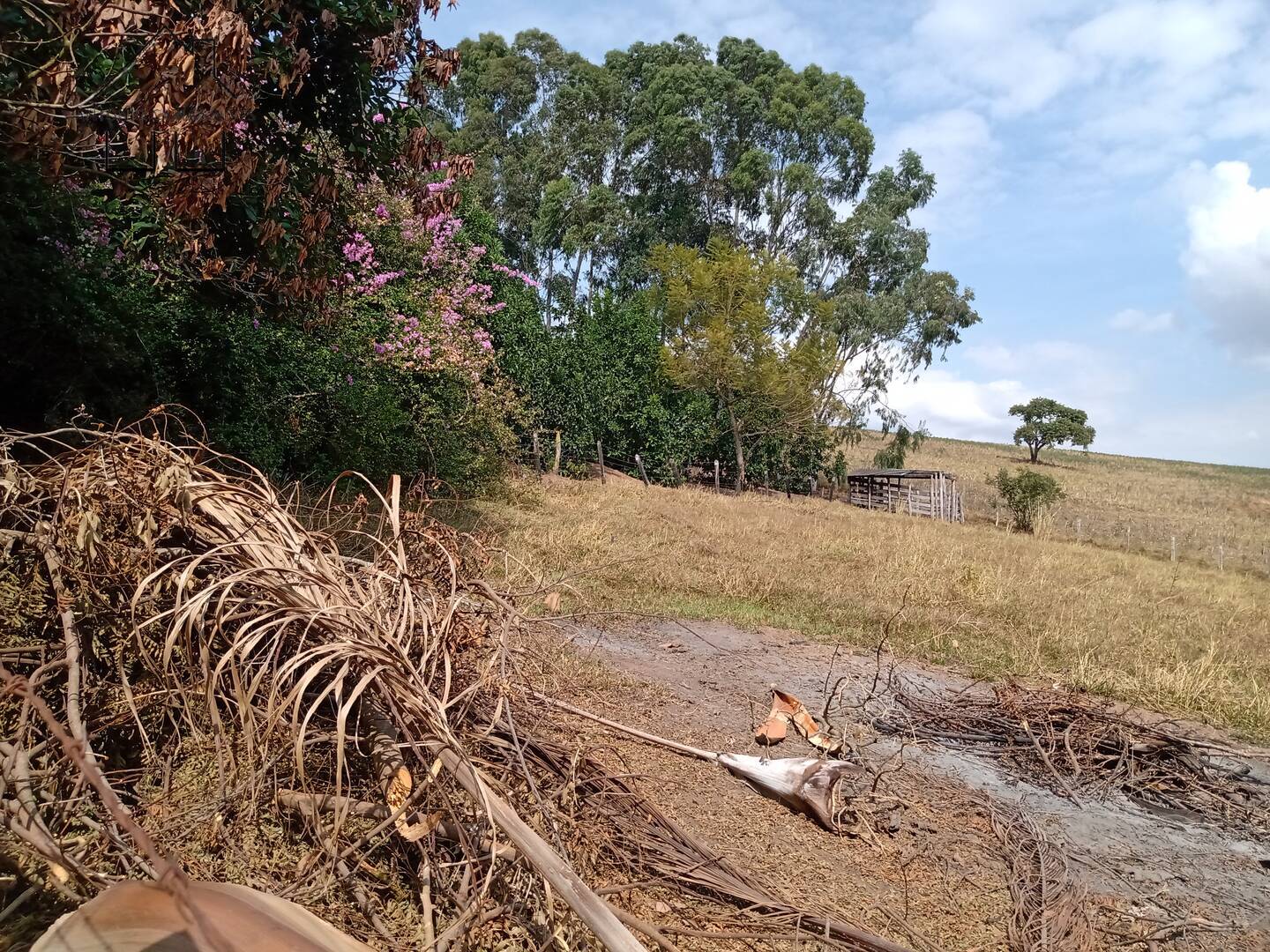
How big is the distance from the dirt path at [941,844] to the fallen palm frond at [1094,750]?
0.20 m

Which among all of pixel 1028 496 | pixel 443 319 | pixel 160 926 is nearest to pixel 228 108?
pixel 160 926

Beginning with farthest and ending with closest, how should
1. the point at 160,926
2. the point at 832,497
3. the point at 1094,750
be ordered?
the point at 832,497 → the point at 1094,750 → the point at 160,926

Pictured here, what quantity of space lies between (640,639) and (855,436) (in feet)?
95.0

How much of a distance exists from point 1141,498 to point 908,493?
22501 millimetres

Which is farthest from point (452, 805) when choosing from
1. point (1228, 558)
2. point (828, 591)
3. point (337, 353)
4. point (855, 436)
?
point (855, 436)

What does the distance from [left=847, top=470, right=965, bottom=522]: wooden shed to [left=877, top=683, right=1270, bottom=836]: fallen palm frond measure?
2177cm

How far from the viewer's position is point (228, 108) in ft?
13.1

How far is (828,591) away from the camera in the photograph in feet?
30.9

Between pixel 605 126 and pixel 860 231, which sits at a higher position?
pixel 605 126

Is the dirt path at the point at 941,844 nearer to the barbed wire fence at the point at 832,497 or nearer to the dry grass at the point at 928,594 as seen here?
the dry grass at the point at 928,594

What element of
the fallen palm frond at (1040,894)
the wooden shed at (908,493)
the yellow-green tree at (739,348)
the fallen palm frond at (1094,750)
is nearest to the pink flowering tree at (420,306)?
the fallen palm frond at (1094,750)

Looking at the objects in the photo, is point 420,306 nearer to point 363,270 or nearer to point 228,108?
point 363,270

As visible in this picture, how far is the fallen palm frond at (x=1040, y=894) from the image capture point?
9.85ft

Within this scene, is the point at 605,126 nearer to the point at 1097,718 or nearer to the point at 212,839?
the point at 1097,718
